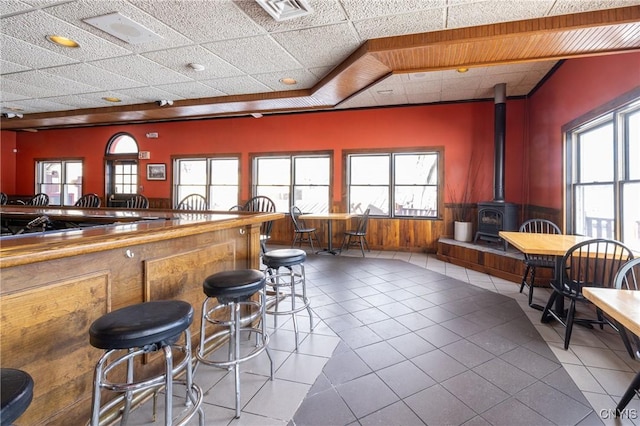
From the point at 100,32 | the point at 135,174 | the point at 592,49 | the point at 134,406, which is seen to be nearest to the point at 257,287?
the point at 134,406

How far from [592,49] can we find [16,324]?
4739 mm

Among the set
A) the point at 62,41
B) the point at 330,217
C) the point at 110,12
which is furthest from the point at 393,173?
the point at 62,41

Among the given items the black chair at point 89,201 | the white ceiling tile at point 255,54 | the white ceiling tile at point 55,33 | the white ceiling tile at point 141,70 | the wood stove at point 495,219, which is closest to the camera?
the white ceiling tile at point 55,33

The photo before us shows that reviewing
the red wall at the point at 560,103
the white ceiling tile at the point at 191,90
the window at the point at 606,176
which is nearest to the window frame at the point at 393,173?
the red wall at the point at 560,103

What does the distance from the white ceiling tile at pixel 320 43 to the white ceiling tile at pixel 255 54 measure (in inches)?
4.9

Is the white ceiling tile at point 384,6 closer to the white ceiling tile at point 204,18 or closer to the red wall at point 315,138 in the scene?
the white ceiling tile at point 204,18

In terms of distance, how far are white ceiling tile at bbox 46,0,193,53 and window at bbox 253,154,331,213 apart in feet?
12.0

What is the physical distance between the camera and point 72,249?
1228 millimetres

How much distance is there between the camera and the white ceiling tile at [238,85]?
14.8ft

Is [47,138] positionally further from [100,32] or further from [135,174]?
[100,32]

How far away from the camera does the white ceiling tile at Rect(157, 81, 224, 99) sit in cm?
473

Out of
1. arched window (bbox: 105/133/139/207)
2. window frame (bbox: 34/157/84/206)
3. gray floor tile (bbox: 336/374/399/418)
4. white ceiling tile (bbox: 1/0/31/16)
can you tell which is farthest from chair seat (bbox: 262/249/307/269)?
window frame (bbox: 34/157/84/206)

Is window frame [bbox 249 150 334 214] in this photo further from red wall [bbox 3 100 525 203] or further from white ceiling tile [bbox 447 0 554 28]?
white ceiling tile [bbox 447 0 554 28]

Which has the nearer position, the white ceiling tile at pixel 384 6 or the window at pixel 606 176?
the white ceiling tile at pixel 384 6
